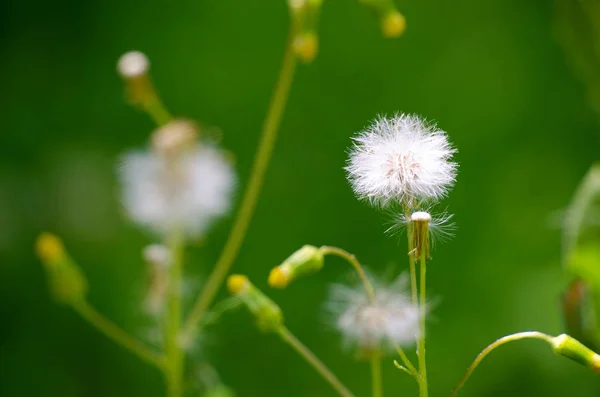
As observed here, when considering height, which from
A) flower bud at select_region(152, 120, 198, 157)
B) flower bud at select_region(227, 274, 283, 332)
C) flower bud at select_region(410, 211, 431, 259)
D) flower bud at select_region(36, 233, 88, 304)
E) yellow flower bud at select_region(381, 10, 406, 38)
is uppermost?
yellow flower bud at select_region(381, 10, 406, 38)

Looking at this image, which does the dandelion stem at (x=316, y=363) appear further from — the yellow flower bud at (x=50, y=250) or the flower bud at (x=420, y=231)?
the yellow flower bud at (x=50, y=250)

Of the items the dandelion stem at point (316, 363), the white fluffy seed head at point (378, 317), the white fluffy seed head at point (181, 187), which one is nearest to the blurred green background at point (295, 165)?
the white fluffy seed head at point (181, 187)

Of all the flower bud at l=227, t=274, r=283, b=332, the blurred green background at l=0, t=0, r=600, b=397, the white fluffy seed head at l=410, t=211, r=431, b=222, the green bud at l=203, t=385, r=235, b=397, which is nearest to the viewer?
the white fluffy seed head at l=410, t=211, r=431, b=222

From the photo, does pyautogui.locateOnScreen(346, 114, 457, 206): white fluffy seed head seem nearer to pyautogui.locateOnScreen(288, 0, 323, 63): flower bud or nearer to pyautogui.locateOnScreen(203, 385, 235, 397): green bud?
pyautogui.locateOnScreen(288, 0, 323, 63): flower bud

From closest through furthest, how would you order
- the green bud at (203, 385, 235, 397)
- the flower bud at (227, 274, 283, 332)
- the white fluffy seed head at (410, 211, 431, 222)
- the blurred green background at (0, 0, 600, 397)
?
the white fluffy seed head at (410, 211, 431, 222)
the flower bud at (227, 274, 283, 332)
the green bud at (203, 385, 235, 397)
the blurred green background at (0, 0, 600, 397)

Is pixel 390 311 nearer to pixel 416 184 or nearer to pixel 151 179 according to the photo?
pixel 416 184

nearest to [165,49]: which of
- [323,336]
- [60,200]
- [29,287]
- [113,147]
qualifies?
[113,147]

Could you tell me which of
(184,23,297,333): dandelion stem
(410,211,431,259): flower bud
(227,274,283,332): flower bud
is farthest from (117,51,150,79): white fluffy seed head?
(410,211,431,259): flower bud
